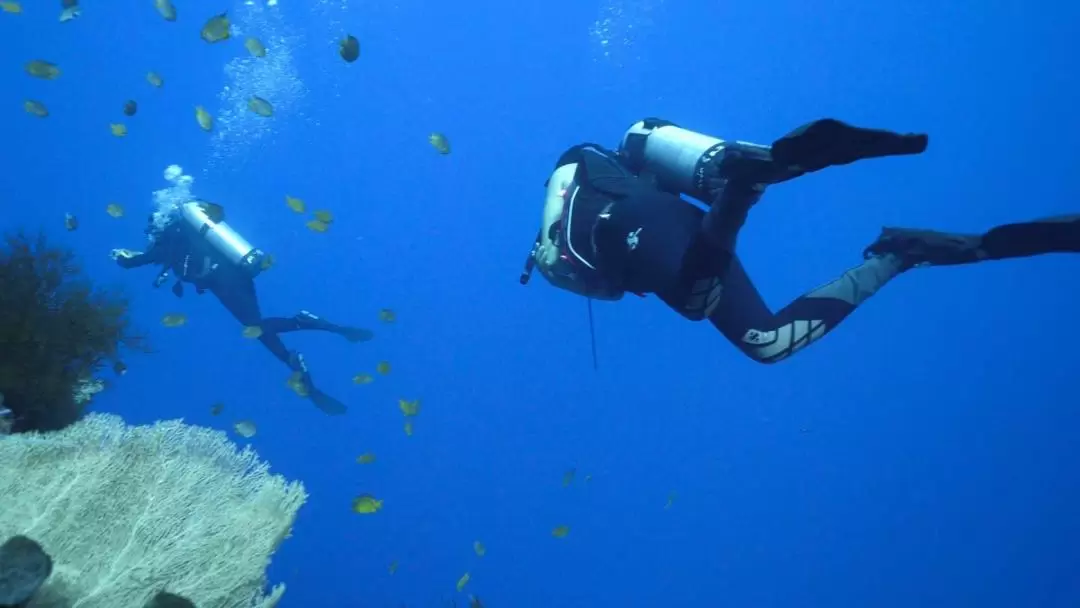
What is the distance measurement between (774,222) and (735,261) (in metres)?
29.9

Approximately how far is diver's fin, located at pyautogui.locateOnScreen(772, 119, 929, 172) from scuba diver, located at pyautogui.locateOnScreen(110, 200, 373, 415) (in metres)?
8.77

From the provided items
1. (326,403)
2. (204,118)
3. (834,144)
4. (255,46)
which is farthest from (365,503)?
(326,403)

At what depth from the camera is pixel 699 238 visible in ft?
11.3

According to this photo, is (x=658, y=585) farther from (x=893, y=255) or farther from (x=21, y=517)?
(x=21, y=517)

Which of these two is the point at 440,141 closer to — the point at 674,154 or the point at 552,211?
the point at 552,211

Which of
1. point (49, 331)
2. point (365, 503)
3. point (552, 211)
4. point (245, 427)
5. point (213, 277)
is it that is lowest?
point (365, 503)

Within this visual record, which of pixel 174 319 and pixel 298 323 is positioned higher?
pixel 298 323

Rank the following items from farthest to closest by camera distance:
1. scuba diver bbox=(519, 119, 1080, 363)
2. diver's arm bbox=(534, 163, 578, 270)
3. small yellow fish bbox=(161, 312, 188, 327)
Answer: small yellow fish bbox=(161, 312, 188, 327)
diver's arm bbox=(534, 163, 578, 270)
scuba diver bbox=(519, 119, 1080, 363)

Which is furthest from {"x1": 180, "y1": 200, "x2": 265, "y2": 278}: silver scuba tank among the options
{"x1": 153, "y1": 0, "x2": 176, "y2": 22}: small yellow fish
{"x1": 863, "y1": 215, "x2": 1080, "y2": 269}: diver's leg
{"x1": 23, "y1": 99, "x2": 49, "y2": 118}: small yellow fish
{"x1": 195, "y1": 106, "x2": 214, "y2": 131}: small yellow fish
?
{"x1": 863, "y1": 215, "x2": 1080, "y2": 269}: diver's leg

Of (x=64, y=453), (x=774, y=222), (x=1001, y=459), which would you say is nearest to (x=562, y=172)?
(x=64, y=453)

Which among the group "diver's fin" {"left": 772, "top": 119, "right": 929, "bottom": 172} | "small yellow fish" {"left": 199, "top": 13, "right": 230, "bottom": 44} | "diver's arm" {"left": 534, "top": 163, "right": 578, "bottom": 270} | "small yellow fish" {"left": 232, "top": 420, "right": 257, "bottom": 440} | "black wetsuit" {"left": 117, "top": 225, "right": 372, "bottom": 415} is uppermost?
"black wetsuit" {"left": 117, "top": 225, "right": 372, "bottom": 415}

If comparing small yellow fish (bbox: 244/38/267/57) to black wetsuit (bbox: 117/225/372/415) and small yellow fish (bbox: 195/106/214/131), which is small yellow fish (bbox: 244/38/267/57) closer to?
small yellow fish (bbox: 195/106/214/131)

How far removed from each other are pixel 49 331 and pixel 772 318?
6.27 metres

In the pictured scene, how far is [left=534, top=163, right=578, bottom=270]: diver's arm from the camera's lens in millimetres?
4629
